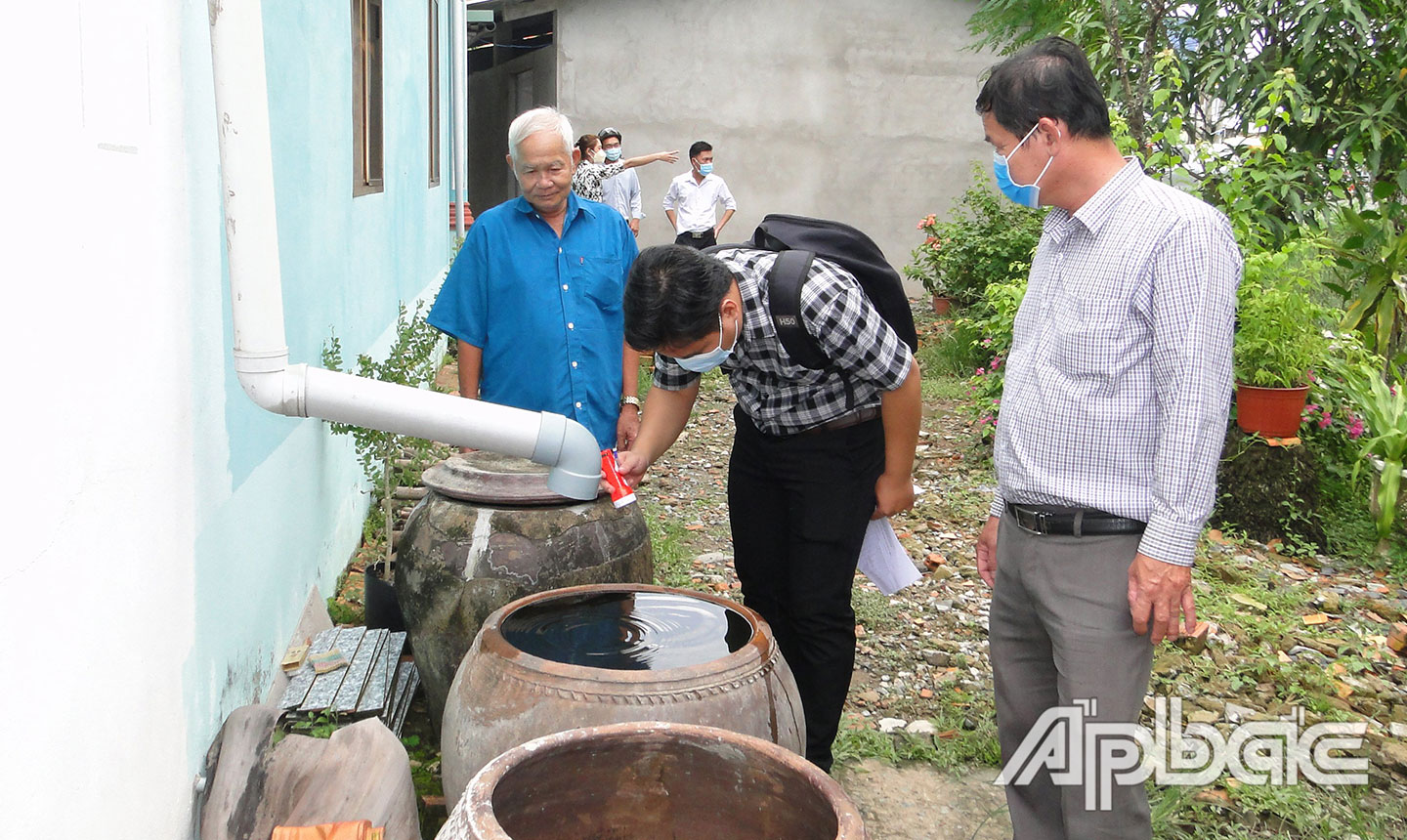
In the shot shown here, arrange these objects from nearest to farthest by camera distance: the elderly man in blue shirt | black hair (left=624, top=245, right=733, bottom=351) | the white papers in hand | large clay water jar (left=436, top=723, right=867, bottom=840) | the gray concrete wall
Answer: large clay water jar (left=436, top=723, right=867, bottom=840) < black hair (left=624, top=245, right=733, bottom=351) < the white papers in hand < the elderly man in blue shirt < the gray concrete wall

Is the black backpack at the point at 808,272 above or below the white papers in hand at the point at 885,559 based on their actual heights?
above

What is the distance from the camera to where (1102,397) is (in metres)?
2.35

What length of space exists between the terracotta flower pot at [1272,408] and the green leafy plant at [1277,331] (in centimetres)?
7

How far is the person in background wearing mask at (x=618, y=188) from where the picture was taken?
11852 mm

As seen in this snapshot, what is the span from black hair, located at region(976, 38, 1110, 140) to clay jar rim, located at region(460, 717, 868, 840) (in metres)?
1.38

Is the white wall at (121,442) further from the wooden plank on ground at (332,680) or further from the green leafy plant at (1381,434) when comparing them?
the green leafy plant at (1381,434)

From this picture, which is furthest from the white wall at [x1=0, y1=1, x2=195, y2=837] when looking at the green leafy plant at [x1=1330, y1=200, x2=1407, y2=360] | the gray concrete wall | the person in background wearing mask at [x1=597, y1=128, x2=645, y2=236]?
the gray concrete wall

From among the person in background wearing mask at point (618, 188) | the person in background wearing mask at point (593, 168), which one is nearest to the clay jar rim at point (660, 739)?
the person in background wearing mask at point (593, 168)

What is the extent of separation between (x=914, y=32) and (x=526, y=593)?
13871 millimetres

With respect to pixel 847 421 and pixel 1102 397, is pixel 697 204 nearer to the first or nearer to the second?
pixel 847 421

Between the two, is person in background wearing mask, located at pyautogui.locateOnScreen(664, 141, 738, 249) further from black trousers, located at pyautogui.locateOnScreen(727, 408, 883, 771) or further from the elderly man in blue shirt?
black trousers, located at pyautogui.locateOnScreen(727, 408, 883, 771)

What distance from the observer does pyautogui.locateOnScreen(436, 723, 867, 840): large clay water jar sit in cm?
205

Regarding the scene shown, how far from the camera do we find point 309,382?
2568 mm

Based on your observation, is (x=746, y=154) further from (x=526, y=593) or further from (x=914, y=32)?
(x=526, y=593)
